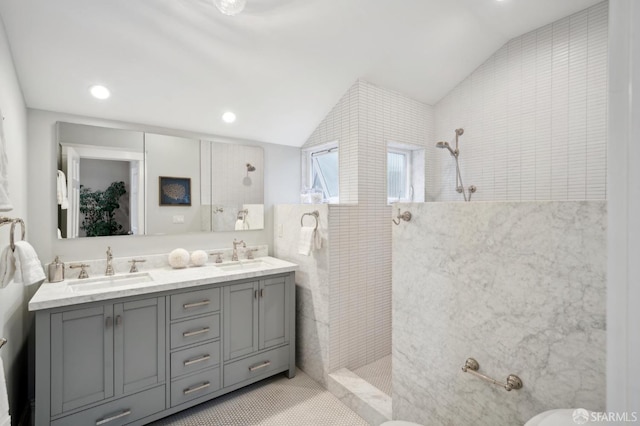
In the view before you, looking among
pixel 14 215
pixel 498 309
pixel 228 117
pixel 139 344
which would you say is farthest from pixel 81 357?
pixel 498 309

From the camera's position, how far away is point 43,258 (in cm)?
201

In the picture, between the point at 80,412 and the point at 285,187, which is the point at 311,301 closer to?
the point at 285,187

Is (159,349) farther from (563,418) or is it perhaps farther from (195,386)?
(563,418)

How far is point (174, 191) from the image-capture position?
97.4 inches

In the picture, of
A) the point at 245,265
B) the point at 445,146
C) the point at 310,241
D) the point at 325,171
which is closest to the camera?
the point at 310,241

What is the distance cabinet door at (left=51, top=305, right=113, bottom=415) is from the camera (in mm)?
1612

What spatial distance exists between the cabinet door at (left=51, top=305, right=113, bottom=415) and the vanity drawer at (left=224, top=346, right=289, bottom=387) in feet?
2.38

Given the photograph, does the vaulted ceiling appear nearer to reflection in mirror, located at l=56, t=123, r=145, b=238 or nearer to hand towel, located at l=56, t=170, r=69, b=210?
reflection in mirror, located at l=56, t=123, r=145, b=238

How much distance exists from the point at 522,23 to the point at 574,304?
2.36m

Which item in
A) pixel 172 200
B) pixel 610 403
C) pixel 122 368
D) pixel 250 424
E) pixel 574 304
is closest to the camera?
pixel 610 403

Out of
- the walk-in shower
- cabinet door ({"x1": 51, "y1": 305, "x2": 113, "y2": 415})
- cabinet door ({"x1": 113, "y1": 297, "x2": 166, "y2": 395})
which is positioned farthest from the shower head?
cabinet door ({"x1": 51, "y1": 305, "x2": 113, "y2": 415})

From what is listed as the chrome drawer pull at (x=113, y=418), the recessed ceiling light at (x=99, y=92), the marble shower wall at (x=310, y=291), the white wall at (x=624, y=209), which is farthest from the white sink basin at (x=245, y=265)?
the white wall at (x=624, y=209)

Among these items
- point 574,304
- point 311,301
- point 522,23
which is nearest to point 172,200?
point 311,301

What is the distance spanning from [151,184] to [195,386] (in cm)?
153
